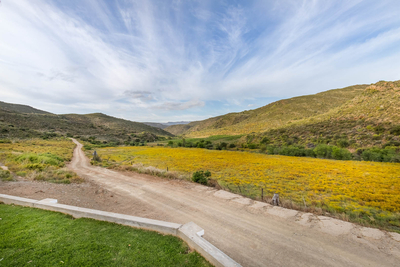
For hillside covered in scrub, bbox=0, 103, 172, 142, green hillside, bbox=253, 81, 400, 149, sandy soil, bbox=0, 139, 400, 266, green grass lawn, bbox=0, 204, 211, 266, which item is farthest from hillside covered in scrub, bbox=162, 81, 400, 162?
hillside covered in scrub, bbox=0, 103, 172, 142

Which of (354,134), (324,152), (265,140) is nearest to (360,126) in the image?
(354,134)

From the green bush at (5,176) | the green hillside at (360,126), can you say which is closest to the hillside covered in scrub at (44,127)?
the green bush at (5,176)

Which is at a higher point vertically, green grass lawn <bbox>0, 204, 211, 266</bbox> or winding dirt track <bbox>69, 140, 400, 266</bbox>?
green grass lawn <bbox>0, 204, 211, 266</bbox>

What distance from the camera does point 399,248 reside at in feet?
16.8

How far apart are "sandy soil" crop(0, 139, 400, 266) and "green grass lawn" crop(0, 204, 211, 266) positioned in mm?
A: 1834

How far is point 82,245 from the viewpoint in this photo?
4.45 meters

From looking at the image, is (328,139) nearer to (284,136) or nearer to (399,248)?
(284,136)

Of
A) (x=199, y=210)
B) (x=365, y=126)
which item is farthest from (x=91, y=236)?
(x=365, y=126)

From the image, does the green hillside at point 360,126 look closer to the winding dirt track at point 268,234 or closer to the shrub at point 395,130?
the shrub at point 395,130

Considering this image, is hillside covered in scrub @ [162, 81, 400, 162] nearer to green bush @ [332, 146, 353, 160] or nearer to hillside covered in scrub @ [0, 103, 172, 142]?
green bush @ [332, 146, 353, 160]

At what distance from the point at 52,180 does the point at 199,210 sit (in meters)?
12.0

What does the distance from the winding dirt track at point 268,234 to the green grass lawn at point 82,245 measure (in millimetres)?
1810

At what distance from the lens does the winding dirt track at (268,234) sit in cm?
477

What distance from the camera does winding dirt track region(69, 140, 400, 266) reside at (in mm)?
4773
